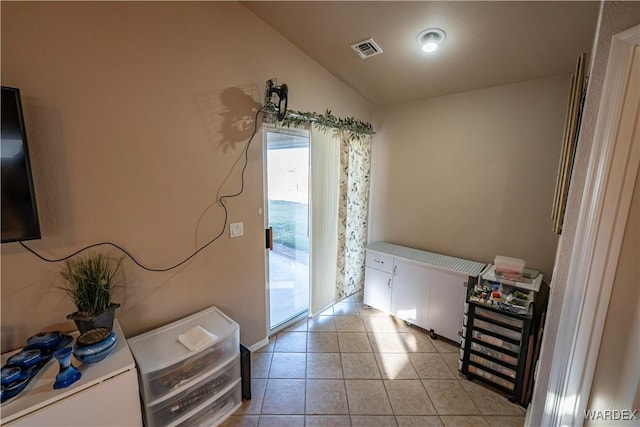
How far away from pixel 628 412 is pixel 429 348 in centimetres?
146

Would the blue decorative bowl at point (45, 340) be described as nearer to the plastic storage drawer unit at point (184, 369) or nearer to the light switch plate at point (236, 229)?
the plastic storage drawer unit at point (184, 369)

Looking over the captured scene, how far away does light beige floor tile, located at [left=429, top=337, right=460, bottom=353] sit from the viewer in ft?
8.01

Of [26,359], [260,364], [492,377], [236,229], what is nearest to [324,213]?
[236,229]

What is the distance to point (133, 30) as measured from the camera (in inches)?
56.2

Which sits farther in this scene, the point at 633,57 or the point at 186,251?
the point at 186,251

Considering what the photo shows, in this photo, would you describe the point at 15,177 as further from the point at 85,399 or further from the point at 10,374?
the point at 85,399

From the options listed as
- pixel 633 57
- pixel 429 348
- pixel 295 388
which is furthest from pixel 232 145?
pixel 429 348

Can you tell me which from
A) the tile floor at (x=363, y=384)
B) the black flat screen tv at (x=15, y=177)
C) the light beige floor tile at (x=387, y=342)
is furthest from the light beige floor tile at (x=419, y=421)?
the black flat screen tv at (x=15, y=177)

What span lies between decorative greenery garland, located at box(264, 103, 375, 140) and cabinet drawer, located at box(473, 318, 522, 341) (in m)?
2.18

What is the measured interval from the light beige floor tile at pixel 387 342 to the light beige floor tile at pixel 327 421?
786 millimetres

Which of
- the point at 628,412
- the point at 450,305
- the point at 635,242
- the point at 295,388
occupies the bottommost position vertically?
the point at 295,388

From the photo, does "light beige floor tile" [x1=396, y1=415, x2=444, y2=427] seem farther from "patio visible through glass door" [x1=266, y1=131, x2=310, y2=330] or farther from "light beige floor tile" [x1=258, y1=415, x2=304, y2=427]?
"patio visible through glass door" [x1=266, y1=131, x2=310, y2=330]

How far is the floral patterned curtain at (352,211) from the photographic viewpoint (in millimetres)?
2998

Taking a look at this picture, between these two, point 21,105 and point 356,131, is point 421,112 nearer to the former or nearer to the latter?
point 356,131
